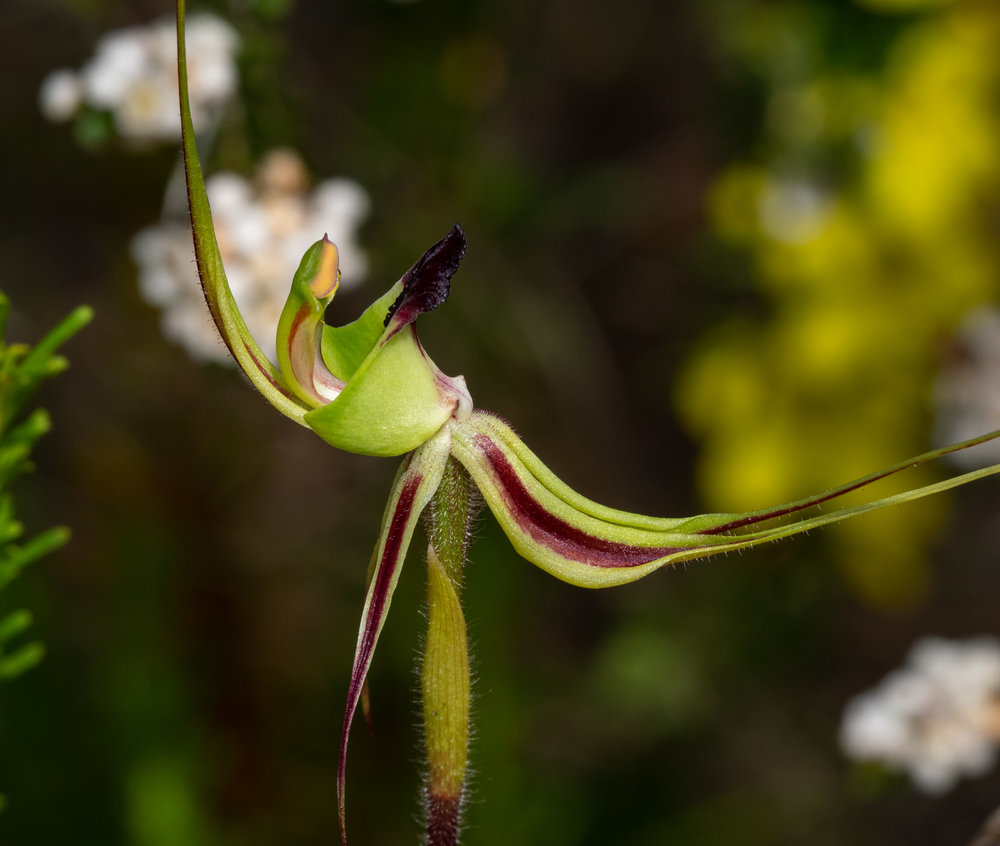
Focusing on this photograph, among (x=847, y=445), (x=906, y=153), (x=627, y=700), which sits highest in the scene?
(x=906, y=153)

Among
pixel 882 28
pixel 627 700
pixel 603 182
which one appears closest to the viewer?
pixel 882 28

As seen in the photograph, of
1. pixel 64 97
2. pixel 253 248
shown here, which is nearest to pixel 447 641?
pixel 253 248

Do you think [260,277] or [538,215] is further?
[538,215]

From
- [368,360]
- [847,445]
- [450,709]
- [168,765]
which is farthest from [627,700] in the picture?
[368,360]

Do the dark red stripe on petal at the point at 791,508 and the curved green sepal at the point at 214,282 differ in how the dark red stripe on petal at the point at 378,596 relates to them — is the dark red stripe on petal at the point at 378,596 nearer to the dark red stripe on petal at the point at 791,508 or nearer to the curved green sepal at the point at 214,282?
the curved green sepal at the point at 214,282

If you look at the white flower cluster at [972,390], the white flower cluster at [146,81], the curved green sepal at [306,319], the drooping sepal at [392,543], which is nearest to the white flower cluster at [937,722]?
the white flower cluster at [972,390]

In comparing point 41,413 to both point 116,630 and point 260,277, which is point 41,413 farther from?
point 116,630

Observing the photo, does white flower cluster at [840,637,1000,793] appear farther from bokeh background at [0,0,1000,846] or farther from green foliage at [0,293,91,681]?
green foliage at [0,293,91,681]
